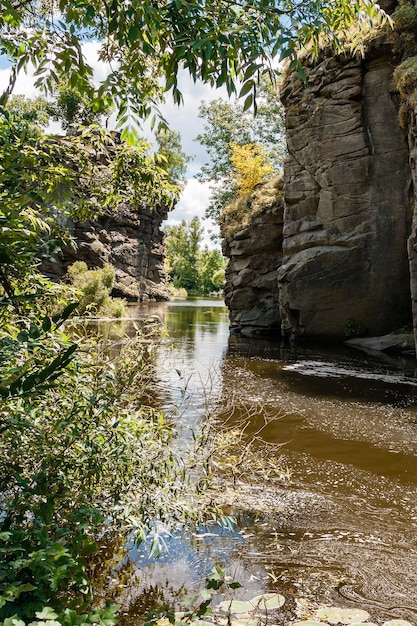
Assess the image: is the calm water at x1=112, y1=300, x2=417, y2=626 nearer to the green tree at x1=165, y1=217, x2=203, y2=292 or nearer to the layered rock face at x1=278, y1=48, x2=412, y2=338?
the layered rock face at x1=278, y1=48, x2=412, y2=338

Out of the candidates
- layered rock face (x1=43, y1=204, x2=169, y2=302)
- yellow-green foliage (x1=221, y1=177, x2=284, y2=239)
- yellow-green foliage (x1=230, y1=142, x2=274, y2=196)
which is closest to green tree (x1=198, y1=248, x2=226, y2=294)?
layered rock face (x1=43, y1=204, x2=169, y2=302)

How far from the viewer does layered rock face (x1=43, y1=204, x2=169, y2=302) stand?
40062 mm

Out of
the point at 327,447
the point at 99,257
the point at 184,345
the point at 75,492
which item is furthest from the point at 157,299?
the point at 75,492

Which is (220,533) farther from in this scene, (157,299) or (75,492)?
(157,299)

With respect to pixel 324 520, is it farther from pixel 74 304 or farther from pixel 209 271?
pixel 209 271

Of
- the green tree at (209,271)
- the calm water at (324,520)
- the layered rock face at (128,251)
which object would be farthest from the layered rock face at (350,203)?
the green tree at (209,271)

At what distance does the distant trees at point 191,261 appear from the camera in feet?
284

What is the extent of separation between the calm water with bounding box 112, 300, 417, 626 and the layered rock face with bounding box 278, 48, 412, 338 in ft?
27.6

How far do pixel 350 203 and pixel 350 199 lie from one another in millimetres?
147

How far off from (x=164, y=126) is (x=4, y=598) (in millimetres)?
2092

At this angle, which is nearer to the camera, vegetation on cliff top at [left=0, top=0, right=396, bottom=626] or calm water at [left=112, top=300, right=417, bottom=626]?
vegetation on cliff top at [left=0, top=0, right=396, bottom=626]

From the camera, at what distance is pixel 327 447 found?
276 inches

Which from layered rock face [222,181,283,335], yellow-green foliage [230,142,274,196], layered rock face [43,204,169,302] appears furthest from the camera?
layered rock face [43,204,169,302]

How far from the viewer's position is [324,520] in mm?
4715
